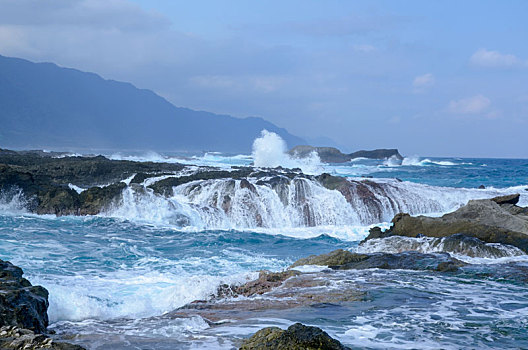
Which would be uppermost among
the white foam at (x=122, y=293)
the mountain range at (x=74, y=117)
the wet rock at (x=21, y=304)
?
the mountain range at (x=74, y=117)

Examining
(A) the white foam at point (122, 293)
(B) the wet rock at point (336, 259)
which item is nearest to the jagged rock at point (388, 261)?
(B) the wet rock at point (336, 259)

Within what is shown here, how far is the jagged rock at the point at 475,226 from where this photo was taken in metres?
10.6

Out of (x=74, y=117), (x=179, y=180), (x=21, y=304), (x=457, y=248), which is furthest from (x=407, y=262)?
(x=74, y=117)

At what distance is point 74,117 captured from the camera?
16025cm

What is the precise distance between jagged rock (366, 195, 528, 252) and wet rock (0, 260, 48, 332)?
28.7ft

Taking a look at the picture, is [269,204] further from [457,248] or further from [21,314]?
[21,314]

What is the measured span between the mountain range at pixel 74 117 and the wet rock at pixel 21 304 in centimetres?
12258

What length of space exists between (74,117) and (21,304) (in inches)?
6655

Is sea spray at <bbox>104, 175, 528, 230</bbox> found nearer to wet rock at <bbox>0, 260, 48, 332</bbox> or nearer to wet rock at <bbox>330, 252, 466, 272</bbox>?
wet rock at <bbox>330, 252, 466, 272</bbox>

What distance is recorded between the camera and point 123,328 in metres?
5.54

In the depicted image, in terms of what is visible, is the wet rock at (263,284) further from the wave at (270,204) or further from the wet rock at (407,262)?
the wave at (270,204)

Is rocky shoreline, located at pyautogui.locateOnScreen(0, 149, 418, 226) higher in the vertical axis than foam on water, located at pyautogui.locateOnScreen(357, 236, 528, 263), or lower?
higher

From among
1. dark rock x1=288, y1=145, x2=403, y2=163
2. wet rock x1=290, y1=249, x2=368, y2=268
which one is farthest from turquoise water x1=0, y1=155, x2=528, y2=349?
dark rock x1=288, y1=145, x2=403, y2=163

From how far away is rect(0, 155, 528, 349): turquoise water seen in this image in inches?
201
